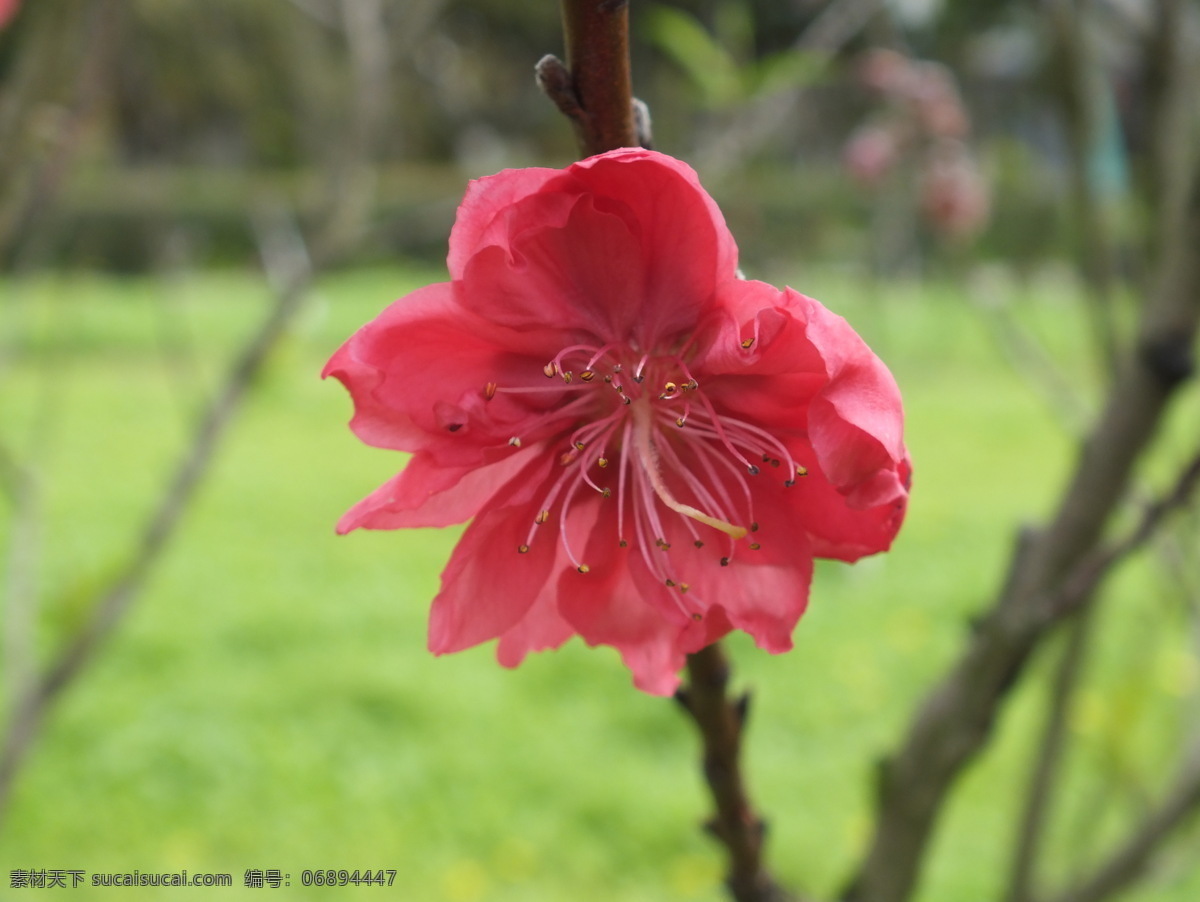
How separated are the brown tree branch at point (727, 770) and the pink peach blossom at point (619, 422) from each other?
0.02 metres

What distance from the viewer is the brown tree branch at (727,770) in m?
0.63

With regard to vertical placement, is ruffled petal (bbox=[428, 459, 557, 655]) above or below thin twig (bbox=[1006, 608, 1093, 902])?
above

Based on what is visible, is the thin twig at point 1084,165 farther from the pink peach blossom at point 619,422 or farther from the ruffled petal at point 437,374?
the ruffled petal at point 437,374

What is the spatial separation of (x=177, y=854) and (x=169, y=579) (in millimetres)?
1815

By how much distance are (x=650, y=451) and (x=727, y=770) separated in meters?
0.21

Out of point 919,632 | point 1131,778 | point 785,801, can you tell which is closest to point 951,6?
point 919,632

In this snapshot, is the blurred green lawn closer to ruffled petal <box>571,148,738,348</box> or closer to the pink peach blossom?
the pink peach blossom

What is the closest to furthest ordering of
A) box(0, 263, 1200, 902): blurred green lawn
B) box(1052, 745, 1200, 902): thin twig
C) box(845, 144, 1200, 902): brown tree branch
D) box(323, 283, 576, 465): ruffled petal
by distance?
box(323, 283, 576, 465): ruffled petal < box(845, 144, 1200, 902): brown tree branch < box(1052, 745, 1200, 902): thin twig < box(0, 263, 1200, 902): blurred green lawn

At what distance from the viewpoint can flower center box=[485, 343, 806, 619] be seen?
0.70 m

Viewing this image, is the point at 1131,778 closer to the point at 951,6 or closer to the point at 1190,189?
the point at 1190,189

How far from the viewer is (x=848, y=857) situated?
9.30 ft

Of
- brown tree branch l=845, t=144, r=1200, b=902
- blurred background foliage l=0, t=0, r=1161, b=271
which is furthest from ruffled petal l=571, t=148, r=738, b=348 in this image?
blurred background foliage l=0, t=0, r=1161, b=271

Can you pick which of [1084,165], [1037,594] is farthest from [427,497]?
[1084,165]

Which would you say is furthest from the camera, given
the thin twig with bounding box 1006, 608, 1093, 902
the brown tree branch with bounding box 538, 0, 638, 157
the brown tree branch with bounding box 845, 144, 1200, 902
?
the thin twig with bounding box 1006, 608, 1093, 902
